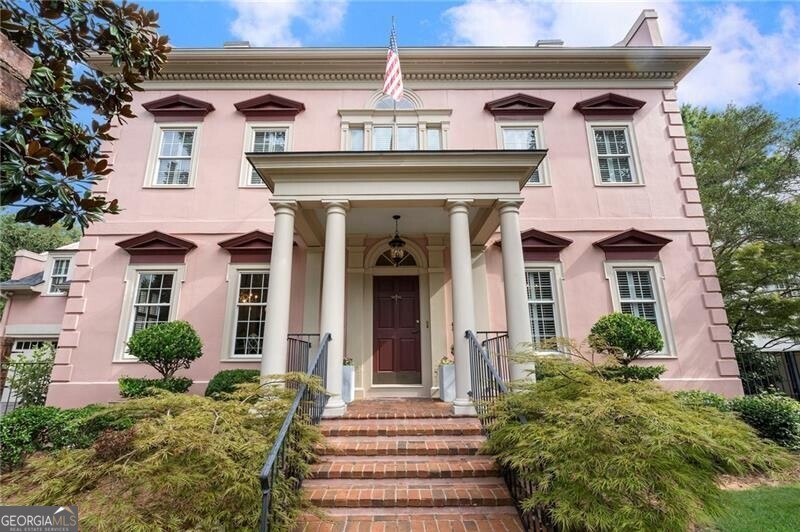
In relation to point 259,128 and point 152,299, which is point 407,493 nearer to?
point 152,299

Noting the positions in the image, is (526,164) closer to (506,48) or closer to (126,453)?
(506,48)

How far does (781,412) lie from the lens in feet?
18.4

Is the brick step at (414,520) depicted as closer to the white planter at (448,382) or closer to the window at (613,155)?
the white planter at (448,382)

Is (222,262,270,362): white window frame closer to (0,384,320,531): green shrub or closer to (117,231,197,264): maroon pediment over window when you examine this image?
(117,231,197,264): maroon pediment over window

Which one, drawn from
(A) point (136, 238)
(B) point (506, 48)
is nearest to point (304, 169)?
(A) point (136, 238)

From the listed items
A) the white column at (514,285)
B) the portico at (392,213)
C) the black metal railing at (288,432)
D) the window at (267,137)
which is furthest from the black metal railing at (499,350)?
the window at (267,137)

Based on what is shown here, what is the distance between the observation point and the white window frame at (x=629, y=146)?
8.43m

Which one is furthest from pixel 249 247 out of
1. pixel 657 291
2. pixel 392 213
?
pixel 657 291

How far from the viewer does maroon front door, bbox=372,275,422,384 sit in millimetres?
7727

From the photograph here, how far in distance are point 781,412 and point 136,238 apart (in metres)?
12.3

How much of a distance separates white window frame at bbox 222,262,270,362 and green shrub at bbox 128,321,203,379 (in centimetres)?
64

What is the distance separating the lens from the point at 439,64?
885 cm

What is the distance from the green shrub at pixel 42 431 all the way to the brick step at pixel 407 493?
348 cm

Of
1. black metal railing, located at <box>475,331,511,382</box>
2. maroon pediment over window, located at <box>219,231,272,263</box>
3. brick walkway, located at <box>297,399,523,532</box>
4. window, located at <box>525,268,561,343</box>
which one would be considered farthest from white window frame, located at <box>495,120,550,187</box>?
brick walkway, located at <box>297,399,523,532</box>
